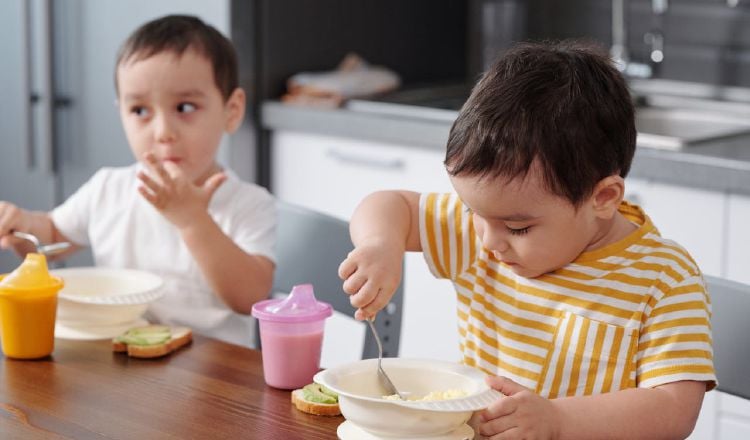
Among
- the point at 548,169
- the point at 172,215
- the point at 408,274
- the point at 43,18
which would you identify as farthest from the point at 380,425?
the point at 43,18

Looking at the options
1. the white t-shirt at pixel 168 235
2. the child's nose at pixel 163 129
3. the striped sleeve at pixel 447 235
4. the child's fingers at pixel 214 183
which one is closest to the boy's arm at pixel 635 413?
the striped sleeve at pixel 447 235

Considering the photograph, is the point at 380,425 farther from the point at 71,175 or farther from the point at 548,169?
the point at 71,175

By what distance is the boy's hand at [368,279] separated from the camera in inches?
45.8

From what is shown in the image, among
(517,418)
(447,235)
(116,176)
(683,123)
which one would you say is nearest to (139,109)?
(116,176)

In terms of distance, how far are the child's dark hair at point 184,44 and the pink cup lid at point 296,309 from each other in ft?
1.91

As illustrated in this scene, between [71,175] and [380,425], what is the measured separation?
205 centimetres

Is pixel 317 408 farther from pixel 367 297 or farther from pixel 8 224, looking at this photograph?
pixel 8 224

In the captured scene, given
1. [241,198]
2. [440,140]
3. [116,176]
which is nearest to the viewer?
[241,198]

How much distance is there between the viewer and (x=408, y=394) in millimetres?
1176

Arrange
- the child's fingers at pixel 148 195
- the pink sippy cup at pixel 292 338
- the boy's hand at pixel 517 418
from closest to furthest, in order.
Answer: the boy's hand at pixel 517 418
the pink sippy cup at pixel 292 338
the child's fingers at pixel 148 195

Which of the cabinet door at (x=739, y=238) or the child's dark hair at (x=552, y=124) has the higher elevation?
the child's dark hair at (x=552, y=124)

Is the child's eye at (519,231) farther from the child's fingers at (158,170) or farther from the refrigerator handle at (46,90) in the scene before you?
the refrigerator handle at (46,90)

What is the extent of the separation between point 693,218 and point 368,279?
1099mm

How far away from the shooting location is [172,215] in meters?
1.58
